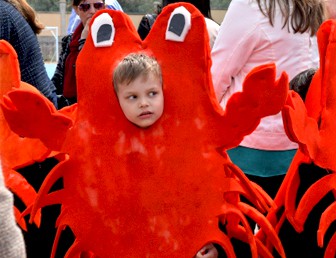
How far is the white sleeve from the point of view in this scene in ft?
6.92

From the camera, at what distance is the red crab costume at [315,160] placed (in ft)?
5.73

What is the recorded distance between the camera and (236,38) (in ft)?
6.93

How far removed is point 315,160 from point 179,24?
474 millimetres

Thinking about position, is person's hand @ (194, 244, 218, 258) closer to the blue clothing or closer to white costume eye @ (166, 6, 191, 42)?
the blue clothing

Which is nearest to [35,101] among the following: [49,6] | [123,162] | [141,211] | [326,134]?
[123,162]

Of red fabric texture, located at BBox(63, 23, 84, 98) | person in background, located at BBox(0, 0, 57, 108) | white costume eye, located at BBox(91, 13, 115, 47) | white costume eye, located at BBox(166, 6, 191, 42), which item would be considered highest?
white costume eye, located at BBox(166, 6, 191, 42)

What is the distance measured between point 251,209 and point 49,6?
7808 mm

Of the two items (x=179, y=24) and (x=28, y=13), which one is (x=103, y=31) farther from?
(x=28, y=13)

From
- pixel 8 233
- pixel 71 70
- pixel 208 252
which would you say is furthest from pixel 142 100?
pixel 71 70

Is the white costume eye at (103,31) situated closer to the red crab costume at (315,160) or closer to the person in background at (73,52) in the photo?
the red crab costume at (315,160)

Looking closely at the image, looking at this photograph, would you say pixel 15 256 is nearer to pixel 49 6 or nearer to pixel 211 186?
pixel 211 186

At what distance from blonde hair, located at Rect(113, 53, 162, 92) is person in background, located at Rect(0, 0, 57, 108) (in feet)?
2.08

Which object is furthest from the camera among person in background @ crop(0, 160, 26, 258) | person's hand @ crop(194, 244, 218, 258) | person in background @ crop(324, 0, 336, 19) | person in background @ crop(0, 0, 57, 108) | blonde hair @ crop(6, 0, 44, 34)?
blonde hair @ crop(6, 0, 44, 34)

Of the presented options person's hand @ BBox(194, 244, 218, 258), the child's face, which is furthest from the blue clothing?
the child's face
